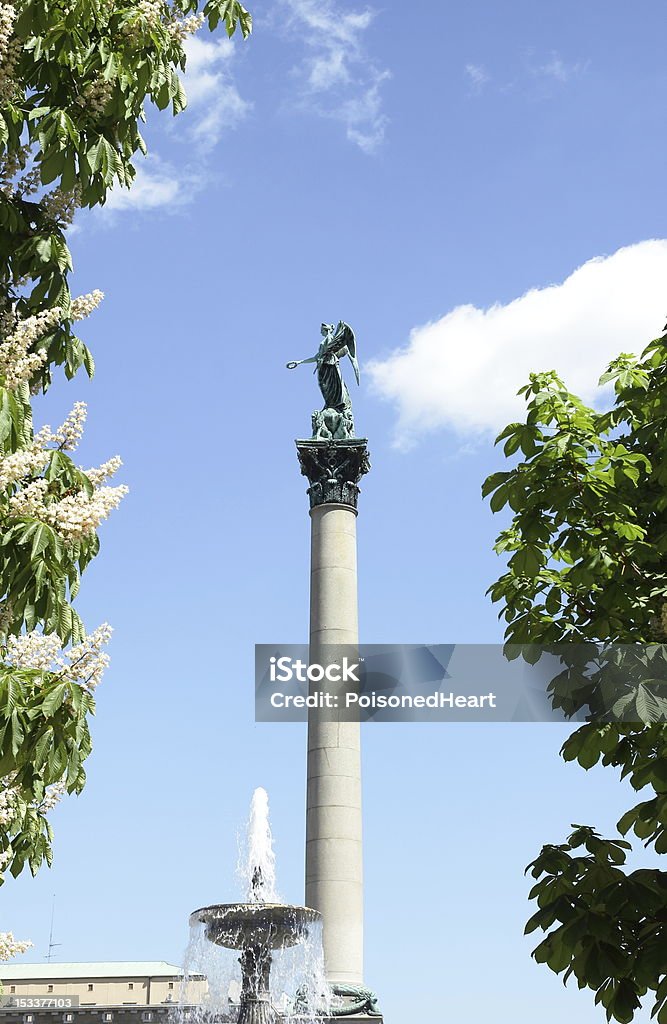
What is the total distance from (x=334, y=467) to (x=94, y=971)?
82.9m

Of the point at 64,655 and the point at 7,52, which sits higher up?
the point at 7,52

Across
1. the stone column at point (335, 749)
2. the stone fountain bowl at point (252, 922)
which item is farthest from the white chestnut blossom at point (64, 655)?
the stone column at point (335, 749)

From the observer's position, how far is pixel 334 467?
32.2 m

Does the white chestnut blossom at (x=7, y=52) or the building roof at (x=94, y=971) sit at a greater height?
the white chestnut blossom at (x=7, y=52)

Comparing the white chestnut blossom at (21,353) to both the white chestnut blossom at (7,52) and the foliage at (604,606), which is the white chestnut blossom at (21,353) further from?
the foliage at (604,606)

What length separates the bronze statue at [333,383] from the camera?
33594 millimetres

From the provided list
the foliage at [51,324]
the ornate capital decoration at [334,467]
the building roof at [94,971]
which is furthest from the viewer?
the building roof at [94,971]

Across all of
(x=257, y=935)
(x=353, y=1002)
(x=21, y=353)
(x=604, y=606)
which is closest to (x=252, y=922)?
(x=257, y=935)

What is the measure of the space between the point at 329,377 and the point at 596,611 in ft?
86.2

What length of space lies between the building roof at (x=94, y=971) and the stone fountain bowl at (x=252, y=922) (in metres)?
80.2

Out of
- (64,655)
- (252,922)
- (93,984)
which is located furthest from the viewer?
(93,984)

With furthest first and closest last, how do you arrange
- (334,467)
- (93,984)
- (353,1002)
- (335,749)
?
(93,984) < (334,467) < (335,749) < (353,1002)

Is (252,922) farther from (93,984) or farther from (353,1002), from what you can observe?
(93,984)

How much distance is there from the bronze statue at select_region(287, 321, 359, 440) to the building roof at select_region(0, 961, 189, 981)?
74.7m
